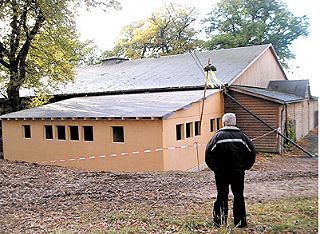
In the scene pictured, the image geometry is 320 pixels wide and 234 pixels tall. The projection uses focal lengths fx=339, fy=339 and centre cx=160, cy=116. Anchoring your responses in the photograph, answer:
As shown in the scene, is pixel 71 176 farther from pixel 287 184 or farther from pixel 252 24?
pixel 252 24

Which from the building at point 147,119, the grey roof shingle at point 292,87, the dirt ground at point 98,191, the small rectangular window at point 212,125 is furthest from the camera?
the grey roof shingle at point 292,87

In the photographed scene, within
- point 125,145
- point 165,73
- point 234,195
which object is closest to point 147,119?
point 125,145

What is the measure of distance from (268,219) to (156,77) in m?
13.9

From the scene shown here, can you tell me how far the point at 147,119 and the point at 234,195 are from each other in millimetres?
6866

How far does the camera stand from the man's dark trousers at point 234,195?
12.1 ft

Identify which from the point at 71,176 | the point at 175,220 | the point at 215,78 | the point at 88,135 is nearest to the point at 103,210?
the point at 175,220

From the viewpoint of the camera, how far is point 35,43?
16.7 m

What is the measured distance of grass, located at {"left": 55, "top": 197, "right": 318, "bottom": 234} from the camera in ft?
12.1

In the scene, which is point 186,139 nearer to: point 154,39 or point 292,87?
point 292,87

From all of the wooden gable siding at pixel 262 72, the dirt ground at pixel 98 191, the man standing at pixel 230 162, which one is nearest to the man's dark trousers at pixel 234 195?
the man standing at pixel 230 162

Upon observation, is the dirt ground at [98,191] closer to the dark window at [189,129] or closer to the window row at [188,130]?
the window row at [188,130]

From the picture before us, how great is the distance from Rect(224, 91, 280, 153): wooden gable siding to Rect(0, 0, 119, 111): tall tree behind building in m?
7.44

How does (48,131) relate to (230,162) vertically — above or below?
below

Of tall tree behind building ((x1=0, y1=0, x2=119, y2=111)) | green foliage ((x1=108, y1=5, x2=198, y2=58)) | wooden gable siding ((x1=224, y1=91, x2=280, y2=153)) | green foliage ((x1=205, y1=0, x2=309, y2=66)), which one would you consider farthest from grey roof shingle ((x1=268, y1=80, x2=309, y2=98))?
tall tree behind building ((x1=0, y1=0, x2=119, y2=111))
